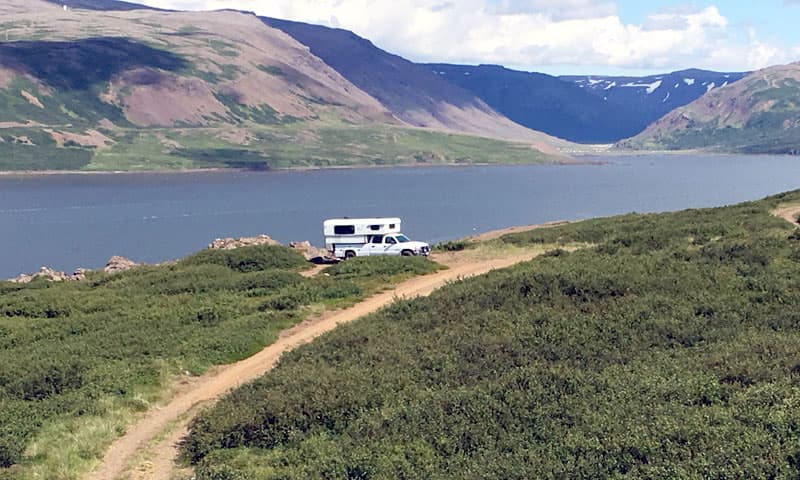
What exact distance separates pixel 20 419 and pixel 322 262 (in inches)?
1283

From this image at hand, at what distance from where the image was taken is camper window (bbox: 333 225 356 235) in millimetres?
55750

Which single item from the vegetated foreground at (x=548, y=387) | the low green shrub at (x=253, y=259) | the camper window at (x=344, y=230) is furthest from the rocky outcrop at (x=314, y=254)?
the vegetated foreground at (x=548, y=387)

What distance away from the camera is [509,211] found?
6427 inches

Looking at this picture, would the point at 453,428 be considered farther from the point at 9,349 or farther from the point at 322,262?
the point at 322,262

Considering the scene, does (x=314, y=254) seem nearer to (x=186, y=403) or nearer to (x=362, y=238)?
(x=362, y=238)

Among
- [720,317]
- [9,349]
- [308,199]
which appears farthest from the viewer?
[308,199]

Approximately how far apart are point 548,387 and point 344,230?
35.8 metres

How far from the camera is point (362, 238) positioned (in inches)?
2192

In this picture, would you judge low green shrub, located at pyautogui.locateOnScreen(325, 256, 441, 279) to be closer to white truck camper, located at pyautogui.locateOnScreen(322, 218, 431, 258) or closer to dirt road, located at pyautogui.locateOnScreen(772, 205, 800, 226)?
white truck camper, located at pyautogui.locateOnScreen(322, 218, 431, 258)

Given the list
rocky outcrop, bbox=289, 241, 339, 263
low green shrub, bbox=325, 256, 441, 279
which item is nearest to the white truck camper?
rocky outcrop, bbox=289, 241, 339, 263

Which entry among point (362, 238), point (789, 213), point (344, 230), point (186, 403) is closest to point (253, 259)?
point (344, 230)

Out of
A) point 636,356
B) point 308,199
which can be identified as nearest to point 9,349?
point 636,356

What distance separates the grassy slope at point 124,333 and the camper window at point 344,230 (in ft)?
14.0

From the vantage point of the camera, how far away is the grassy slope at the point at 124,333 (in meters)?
22.5
